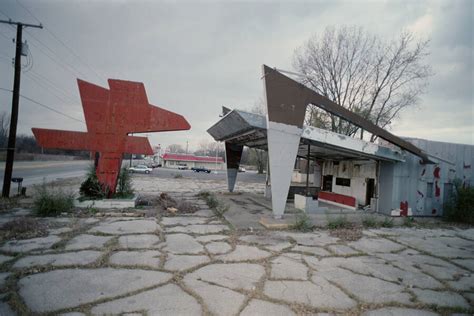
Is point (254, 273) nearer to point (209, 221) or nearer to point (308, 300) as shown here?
point (308, 300)

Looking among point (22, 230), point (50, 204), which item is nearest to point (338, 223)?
point (22, 230)

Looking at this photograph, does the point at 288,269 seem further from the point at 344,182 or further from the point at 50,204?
the point at 344,182

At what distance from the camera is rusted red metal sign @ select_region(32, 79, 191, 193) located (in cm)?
1066

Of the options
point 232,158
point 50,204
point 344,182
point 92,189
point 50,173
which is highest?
point 232,158

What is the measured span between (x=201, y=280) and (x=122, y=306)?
1329 millimetres

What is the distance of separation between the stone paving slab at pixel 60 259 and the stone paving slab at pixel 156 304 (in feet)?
6.06

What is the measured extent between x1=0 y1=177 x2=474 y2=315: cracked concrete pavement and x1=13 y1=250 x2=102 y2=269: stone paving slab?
0.06 feet

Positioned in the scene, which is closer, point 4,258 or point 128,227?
point 4,258

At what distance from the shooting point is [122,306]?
11.7 ft

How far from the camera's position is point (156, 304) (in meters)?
3.64

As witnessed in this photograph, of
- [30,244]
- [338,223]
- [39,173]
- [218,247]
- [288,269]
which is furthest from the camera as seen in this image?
[39,173]

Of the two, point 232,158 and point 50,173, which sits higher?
point 232,158

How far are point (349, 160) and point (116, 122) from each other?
493 inches

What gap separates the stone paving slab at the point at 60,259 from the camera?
4.85 meters
